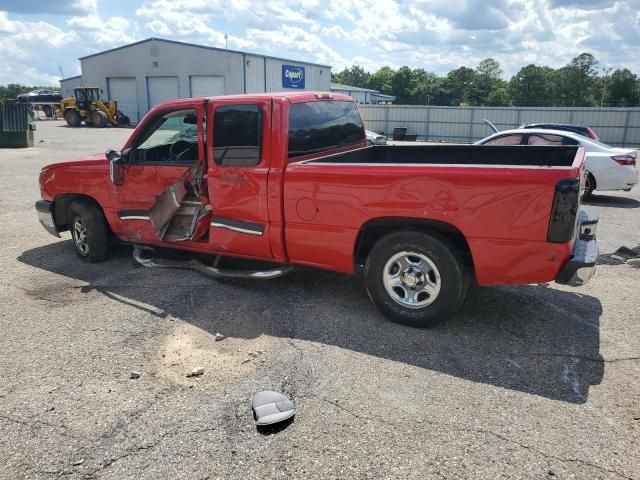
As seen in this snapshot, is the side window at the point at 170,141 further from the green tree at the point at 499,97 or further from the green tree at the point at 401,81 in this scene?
the green tree at the point at 401,81

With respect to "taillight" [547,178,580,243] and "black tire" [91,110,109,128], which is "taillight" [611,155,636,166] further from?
"black tire" [91,110,109,128]

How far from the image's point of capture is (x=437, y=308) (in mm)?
4191

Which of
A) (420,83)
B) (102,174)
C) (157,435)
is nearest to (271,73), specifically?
(102,174)

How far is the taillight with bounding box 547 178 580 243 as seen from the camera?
3.53 meters

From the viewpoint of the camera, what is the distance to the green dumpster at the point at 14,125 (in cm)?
2064

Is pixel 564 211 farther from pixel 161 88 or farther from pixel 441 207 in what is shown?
pixel 161 88

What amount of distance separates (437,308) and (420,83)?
11459 cm

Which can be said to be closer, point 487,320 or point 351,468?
point 351,468

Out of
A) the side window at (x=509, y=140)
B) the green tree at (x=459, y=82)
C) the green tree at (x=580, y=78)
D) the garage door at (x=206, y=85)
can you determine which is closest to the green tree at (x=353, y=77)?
→ the green tree at (x=459, y=82)

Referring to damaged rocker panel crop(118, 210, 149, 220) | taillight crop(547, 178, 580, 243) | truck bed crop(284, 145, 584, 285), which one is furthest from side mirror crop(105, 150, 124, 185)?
taillight crop(547, 178, 580, 243)

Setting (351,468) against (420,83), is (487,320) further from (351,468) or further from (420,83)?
(420,83)

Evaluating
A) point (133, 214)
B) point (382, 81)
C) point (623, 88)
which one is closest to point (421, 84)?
point (382, 81)

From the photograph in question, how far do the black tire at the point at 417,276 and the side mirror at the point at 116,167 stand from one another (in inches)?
118

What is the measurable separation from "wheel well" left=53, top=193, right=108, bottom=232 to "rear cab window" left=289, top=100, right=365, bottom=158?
2.81m
